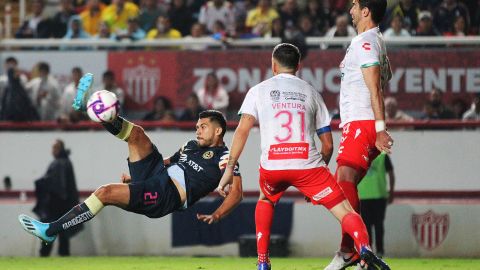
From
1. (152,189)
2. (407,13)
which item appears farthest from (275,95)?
(407,13)

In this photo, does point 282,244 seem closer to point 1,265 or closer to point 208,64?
point 208,64

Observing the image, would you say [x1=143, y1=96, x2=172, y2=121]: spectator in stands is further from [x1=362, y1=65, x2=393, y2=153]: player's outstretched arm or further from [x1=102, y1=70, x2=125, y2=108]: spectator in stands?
[x1=362, y1=65, x2=393, y2=153]: player's outstretched arm

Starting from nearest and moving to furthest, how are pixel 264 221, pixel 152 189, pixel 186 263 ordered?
pixel 264 221 → pixel 152 189 → pixel 186 263

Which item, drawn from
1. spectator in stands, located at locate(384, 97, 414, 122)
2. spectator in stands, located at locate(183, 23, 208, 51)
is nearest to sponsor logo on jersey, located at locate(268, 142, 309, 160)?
spectator in stands, located at locate(384, 97, 414, 122)

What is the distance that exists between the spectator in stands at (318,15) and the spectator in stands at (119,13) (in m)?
2.94

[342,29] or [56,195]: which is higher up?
[342,29]

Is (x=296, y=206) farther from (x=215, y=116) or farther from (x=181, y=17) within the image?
(x=215, y=116)

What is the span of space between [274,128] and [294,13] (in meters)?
8.84

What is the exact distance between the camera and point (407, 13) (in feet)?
56.1

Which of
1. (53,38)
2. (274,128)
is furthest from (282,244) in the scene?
(274,128)

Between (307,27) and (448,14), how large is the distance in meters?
2.23

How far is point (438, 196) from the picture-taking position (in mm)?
16031

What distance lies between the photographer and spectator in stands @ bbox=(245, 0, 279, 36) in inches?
698

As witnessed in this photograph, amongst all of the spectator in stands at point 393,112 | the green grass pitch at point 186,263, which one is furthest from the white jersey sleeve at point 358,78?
the spectator in stands at point 393,112
